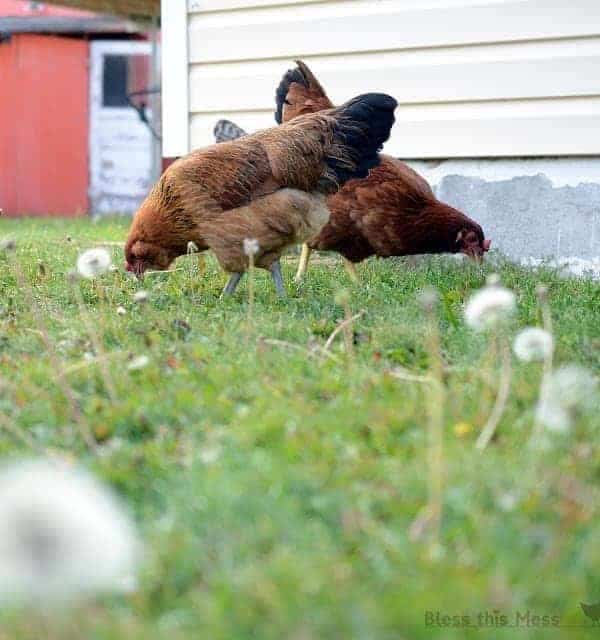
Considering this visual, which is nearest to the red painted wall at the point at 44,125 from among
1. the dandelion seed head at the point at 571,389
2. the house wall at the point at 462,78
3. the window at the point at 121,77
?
the window at the point at 121,77

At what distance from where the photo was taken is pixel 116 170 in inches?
638

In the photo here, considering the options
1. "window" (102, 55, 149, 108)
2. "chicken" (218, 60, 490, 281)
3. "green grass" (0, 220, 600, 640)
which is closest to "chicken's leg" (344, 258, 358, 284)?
"chicken" (218, 60, 490, 281)

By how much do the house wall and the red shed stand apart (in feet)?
25.1

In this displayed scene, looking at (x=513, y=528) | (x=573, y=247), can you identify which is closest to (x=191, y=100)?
(x=573, y=247)

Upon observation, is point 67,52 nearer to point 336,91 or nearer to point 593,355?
point 336,91

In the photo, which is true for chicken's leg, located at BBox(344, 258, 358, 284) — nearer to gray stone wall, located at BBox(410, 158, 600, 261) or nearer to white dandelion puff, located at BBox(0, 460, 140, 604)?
gray stone wall, located at BBox(410, 158, 600, 261)

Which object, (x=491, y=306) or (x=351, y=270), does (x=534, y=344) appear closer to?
(x=491, y=306)

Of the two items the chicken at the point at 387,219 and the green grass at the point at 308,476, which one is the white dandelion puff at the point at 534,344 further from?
the chicken at the point at 387,219

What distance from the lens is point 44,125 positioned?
15.7 meters

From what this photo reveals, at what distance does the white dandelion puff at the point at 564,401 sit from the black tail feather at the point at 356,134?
2991mm

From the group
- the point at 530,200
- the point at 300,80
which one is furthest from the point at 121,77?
the point at 530,200

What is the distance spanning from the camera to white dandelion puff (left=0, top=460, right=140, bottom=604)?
164 centimetres

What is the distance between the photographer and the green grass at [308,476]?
1885 millimetres

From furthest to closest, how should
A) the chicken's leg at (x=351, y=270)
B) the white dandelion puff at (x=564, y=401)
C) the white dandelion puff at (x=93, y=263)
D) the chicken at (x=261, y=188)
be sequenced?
the chicken's leg at (x=351, y=270)
the chicken at (x=261, y=188)
the white dandelion puff at (x=93, y=263)
the white dandelion puff at (x=564, y=401)
